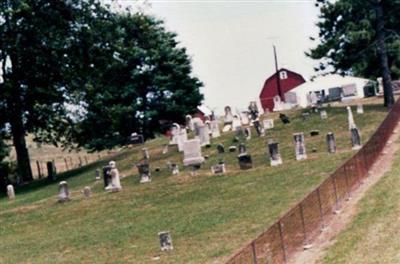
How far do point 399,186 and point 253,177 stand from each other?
8.10 m

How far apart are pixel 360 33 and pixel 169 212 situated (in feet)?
91.4

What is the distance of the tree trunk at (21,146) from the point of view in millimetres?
41906

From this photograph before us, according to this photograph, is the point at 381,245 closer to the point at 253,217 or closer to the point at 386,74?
the point at 253,217

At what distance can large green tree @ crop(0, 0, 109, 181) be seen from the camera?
3950 cm

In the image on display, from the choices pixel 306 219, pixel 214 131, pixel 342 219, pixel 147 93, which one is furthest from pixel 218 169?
pixel 147 93

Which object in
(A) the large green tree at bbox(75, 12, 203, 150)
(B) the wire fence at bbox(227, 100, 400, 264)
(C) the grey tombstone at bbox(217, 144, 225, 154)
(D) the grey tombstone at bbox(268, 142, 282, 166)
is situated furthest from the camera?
(A) the large green tree at bbox(75, 12, 203, 150)

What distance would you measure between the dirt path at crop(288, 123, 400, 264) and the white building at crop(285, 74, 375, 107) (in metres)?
37.3

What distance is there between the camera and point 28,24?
3981 centimetres

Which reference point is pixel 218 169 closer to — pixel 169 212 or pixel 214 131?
pixel 169 212

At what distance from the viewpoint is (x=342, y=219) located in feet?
57.4

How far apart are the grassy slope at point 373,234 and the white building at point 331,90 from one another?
4278 centimetres

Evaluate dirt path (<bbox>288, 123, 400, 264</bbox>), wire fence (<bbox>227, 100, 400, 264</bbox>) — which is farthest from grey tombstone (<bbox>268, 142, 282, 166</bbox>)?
wire fence (<bbox>227, 100, 400, 264</bbox>)

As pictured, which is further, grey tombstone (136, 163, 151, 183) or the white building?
the white building

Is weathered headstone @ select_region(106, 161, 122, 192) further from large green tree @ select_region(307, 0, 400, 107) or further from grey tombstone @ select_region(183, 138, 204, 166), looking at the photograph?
large green tree @ select_region(307, 0, 400, 107)
